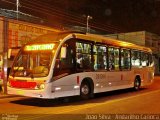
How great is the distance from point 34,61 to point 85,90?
285 centimetres

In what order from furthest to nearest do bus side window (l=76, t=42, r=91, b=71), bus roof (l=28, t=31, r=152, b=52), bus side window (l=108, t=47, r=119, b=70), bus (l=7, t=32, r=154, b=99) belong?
bus side window (l=108, t=47, r=119, b=70) → bus side window (l=76, t=42, r=91, b=71) → bus roof (l=28, t=31, r=152, b=52) → bus (l=7, t=32, r=154, b=99)

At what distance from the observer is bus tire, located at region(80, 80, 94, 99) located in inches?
624

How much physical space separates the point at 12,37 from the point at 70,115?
54.1ft

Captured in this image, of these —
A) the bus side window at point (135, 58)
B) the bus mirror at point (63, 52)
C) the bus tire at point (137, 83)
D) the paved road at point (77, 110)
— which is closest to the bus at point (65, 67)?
the bus mirror at point (63, 52)

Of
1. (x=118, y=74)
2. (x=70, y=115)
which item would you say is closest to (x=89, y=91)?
(x=118, y=74)

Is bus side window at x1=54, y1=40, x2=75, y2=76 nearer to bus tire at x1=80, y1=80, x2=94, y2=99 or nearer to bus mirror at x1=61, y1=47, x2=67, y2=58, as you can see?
bus mirror at x1=61, y1=47, x2=67, y2=58

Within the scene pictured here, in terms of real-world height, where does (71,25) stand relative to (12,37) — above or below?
above

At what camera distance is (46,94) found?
13.6m

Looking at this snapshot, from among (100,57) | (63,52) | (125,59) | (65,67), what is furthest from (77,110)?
(125,59)

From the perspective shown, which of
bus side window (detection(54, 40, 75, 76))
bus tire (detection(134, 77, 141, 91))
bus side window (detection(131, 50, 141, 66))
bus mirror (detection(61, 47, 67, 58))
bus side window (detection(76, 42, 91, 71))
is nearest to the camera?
bus side window (detection(54, 40, 75, 76))

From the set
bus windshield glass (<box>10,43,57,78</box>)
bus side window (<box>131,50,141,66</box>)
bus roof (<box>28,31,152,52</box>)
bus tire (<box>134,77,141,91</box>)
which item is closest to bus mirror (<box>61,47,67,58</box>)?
bus windshield glass (<box>10,43,57,78</box>)

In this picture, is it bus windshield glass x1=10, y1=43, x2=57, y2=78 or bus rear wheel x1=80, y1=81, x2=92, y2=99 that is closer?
bus windshield glass x1=10, y1=43, x2=57, y2=78

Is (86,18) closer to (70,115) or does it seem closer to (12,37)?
(12,37)

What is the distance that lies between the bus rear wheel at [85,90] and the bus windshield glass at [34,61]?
7.72 feet
